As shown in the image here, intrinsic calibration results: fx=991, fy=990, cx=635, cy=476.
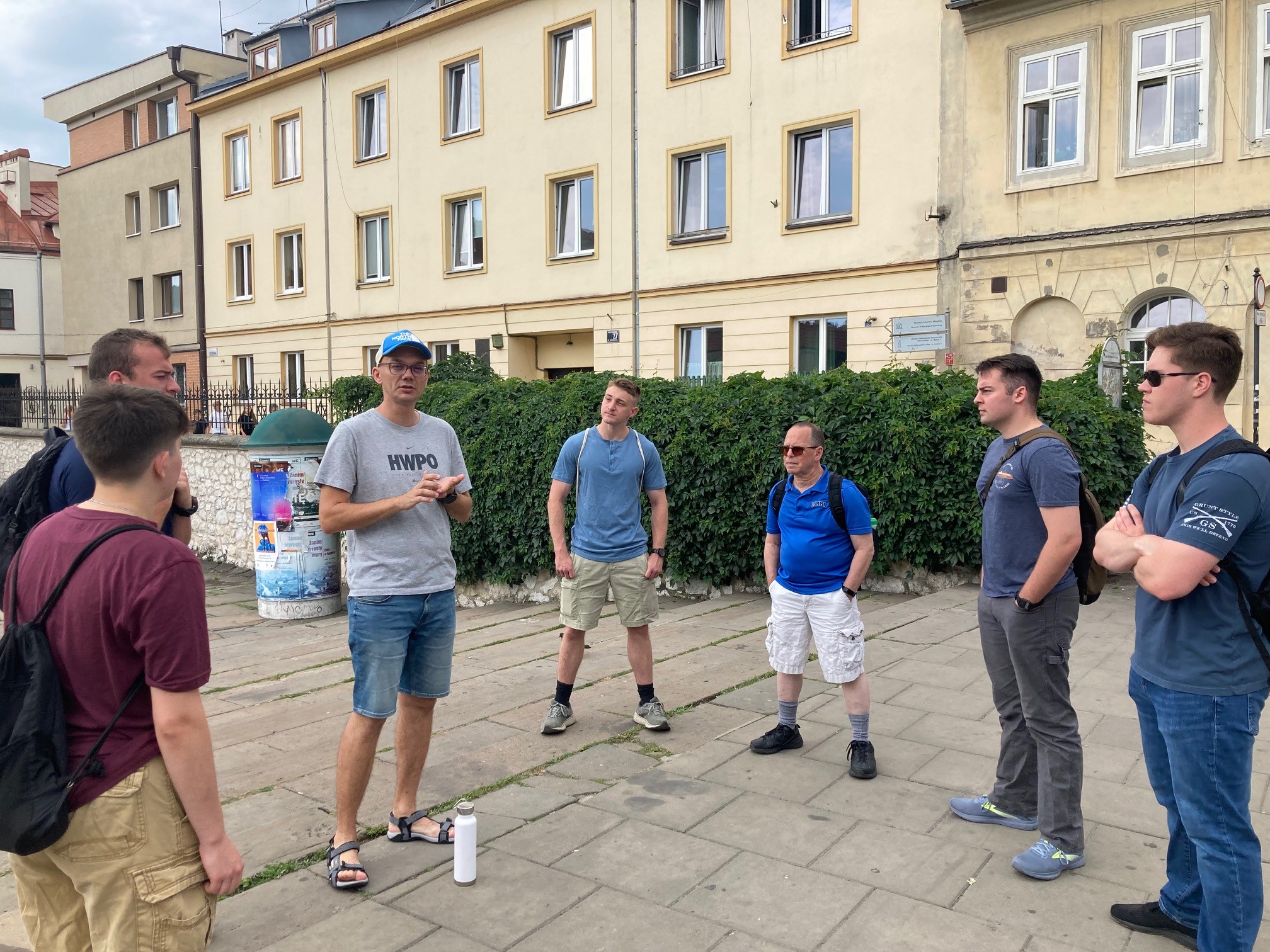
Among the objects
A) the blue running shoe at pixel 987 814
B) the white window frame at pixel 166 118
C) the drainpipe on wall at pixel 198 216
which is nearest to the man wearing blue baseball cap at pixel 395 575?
the blue running shoe at pixel 987 814

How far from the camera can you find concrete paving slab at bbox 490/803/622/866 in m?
3.91

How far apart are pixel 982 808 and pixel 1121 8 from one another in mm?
13917

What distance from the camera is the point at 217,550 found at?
53.2 feet

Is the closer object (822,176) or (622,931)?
(622,931)

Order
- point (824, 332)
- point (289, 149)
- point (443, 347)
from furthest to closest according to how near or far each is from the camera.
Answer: point (289, 149) → point (443, 347) → point (824, 332)

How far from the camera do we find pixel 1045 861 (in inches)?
143

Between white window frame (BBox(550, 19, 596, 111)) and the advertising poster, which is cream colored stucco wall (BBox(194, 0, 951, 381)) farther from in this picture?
the advertising poster

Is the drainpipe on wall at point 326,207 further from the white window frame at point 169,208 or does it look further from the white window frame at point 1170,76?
the white window frame at point 1170,76

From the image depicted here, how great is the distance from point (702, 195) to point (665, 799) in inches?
643

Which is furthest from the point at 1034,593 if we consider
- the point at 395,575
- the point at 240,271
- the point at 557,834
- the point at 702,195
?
the point at 240,271

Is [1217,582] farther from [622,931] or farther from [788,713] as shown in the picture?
[788,713]

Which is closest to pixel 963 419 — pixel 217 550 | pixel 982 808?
pixel 982 808

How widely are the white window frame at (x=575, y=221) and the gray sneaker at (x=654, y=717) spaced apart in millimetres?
16230

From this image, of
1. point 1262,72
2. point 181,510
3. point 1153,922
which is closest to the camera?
point 1153,922
